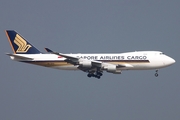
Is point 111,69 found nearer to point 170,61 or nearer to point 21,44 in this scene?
point 170,61

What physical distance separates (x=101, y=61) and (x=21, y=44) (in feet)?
52.0

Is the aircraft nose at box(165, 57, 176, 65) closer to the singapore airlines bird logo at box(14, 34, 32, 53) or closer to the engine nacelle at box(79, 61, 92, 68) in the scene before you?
the engine nacelle at box(79, 61, 92, 68)

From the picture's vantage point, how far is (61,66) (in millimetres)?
73938

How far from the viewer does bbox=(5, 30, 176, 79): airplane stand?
70.3 meters

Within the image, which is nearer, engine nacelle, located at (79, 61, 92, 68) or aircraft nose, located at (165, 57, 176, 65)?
engine nacelle, located at (79, 61, 92, 68)

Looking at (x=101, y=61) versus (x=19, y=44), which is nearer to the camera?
(x=101, y=61)

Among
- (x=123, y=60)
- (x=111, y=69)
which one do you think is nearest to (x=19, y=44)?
(x=111, y=69)

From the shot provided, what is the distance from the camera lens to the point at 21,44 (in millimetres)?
78312

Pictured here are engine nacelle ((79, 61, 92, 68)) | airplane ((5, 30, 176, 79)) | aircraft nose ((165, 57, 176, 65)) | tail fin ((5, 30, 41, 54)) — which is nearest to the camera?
engine nacelle ((79, 61, 92, 68))

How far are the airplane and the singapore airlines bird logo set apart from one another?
5.07 feet

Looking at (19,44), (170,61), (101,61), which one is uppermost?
(19,44)

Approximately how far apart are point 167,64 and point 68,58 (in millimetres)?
16851

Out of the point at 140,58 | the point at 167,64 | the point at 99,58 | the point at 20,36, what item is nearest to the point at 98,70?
the point at 99,58

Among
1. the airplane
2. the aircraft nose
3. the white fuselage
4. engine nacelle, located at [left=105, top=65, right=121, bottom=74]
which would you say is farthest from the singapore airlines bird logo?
the aircraft nose
